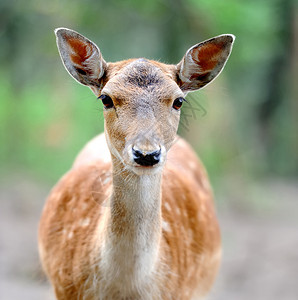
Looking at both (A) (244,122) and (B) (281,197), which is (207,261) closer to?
(B) (281,197)

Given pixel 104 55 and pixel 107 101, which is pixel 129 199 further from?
pixel 104 55

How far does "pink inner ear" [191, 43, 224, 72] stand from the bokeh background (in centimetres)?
305

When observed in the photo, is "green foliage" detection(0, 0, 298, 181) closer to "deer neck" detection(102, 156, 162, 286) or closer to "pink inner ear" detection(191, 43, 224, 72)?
"pink inner ear" detection(191, 43, 224, 72)

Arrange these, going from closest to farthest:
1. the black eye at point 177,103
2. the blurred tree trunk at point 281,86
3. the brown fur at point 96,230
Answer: the black eye at point 177,103 → the brown fur at point 96,230 → the blurred tree trunk at point 281,86

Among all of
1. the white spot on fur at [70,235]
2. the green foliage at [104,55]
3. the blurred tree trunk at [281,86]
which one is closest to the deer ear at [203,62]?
the white spot on fur at [70,235]

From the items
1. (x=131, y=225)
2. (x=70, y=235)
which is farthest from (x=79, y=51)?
(x=70, y=235)

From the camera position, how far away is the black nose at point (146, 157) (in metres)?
2.80

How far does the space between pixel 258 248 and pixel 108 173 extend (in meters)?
5.29

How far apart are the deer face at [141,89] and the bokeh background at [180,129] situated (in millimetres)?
3091

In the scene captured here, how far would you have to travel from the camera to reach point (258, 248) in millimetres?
8531

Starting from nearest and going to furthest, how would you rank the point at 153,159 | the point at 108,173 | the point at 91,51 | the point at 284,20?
1. the point at 153,159
2. the point at 91,51
3. the point at 108,173
4. the point at 284,20

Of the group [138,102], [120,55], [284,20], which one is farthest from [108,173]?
[284,20]

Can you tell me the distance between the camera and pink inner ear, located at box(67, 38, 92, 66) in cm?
336

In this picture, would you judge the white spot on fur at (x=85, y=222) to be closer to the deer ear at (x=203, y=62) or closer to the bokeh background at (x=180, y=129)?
the deer ear at (x=203, y=62)
